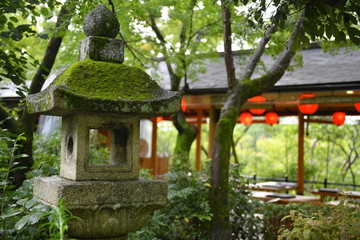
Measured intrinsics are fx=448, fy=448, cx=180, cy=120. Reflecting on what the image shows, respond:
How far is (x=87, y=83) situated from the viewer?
380cm

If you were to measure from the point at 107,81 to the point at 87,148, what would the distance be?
2.02ft

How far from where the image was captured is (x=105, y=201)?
3791 mm

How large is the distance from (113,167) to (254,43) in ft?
16.7

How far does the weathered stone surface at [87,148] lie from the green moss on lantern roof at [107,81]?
11.7 inches

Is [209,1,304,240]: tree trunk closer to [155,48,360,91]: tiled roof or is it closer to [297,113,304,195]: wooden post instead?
[155,48,360,91]: tiled roof

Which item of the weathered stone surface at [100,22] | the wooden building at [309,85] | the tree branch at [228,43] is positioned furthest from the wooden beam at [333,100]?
the weathered stone surface at [100,22]

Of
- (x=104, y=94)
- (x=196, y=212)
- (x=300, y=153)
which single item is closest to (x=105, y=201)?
(x=104, y=94)

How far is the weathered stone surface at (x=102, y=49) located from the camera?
414cm

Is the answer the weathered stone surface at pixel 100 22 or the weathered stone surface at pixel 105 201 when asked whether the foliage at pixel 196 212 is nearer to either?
the weathered stone surface at pixel 105 201

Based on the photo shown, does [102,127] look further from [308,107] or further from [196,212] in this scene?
[308,107]

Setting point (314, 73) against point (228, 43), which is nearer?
point (228, 43)

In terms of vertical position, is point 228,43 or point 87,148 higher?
point 228,43

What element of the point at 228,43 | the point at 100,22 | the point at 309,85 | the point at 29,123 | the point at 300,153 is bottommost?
the point at 300,153

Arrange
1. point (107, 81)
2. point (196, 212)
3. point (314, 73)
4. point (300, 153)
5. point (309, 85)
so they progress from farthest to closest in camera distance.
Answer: point (300, 153)
point (314, 73)
point (309, 85)
point (196, 212)
point (107, 81)
